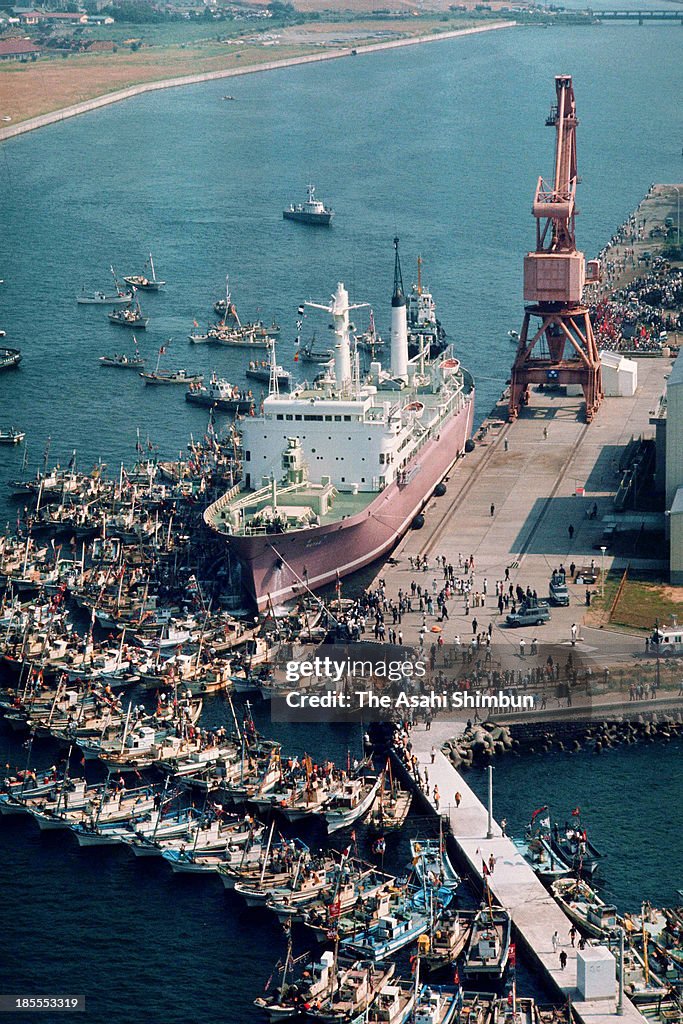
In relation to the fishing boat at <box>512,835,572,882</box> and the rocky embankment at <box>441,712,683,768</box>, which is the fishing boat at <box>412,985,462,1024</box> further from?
the rocky embankment at <box>441,712,683,768</box>

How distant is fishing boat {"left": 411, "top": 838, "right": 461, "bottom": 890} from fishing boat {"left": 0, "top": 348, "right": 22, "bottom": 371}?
82604 mm

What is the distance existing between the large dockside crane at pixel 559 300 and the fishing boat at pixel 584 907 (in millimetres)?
58199

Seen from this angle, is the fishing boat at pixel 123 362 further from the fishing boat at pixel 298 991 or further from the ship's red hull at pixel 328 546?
the fishing boat at pixel 298 991

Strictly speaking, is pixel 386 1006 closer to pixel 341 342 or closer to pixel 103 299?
pixel 341 342

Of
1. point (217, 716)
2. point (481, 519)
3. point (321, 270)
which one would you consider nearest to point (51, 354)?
point (321, 270)

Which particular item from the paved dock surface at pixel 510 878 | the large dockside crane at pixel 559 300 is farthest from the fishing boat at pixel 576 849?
the large dockside crane at pixel 559 300

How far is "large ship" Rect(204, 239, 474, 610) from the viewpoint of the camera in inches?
3782

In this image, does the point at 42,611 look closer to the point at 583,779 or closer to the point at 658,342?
the point at 583,779

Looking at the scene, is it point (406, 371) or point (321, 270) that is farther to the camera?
point (321, 270)

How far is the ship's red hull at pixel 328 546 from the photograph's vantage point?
94.8 metres

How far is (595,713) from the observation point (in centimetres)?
8238

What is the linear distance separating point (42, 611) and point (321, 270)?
8948 cm

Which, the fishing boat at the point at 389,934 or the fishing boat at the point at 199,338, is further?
the fishing boat at the point at 199,338

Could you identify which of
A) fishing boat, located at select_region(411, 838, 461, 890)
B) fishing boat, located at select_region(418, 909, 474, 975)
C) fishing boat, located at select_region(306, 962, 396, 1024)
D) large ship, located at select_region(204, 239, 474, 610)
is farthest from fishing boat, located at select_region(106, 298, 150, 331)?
fishing boat, located at select_region(306, 962, 396, 1024)
